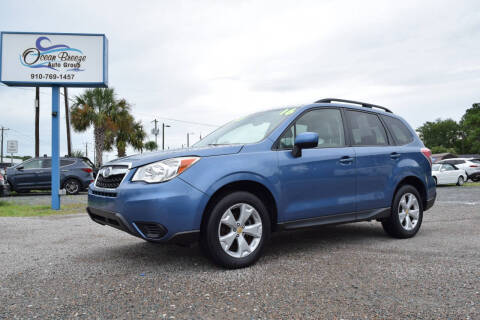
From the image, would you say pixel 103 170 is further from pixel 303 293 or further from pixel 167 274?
pixel 303 293

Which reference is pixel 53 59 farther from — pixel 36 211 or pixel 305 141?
pixel 305 141

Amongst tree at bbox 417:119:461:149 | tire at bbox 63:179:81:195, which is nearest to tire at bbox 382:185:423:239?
tire at bbox 63:179:81:195

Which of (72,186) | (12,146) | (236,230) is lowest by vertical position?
(72,186)

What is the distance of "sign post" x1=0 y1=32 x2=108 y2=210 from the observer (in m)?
10.5

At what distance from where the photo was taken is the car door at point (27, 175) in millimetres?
15859

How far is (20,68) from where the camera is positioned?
415 inches

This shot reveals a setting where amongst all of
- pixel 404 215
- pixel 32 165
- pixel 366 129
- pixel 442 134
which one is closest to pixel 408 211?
pixel 404 215

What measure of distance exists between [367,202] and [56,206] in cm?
831

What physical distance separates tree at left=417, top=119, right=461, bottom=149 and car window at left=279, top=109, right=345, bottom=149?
98.9m

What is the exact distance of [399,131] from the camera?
571 centimetres

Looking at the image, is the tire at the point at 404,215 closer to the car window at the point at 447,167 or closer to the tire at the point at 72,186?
the tire at the point at 72,186

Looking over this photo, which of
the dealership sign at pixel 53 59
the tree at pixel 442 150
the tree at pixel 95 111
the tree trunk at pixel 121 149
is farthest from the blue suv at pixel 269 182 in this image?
the tree at pixel 442 150

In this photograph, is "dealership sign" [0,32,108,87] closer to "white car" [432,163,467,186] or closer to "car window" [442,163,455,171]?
"white car" [432,163,467,186]

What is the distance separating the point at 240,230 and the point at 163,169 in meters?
0.93
